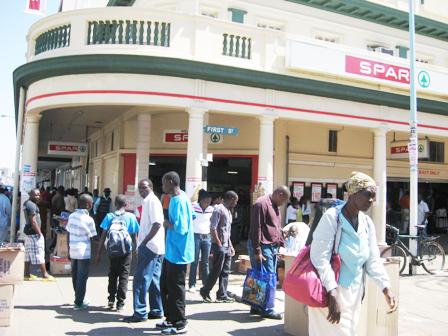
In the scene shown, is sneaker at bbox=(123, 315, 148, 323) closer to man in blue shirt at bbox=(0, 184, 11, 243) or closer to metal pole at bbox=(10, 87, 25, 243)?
man in blue shirt at bbox=(0, 184, 11, 243)

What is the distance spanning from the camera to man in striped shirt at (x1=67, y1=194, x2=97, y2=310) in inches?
279

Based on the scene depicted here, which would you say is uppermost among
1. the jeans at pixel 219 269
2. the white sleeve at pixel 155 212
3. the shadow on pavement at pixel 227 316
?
the white sleeve at pixel 155 212

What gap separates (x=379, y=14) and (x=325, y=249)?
1554cm

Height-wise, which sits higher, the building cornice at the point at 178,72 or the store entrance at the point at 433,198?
the building cornice at the point at 178,72

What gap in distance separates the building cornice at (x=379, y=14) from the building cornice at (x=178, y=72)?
4.23 metres

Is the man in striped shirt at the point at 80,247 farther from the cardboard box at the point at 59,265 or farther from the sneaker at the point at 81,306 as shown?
the cardboard box at the point at 59,265

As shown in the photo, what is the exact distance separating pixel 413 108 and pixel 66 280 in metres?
8.77

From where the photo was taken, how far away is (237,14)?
15.3 metres

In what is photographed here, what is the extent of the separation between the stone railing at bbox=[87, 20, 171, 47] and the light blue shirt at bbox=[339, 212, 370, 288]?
877 centimetres

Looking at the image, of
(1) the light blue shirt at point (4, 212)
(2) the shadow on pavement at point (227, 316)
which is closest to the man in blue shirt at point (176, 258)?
(2) the shadow on pavement at point (227, 316)

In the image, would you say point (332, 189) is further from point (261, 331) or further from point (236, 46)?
point (261, 331)

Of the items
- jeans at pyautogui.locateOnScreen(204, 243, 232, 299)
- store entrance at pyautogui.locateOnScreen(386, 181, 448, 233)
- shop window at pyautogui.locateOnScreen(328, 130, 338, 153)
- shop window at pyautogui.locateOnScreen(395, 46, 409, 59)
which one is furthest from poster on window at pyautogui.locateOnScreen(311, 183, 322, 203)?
jeans at pyautogui.locateOnScreen(204, 243, 232, 299)

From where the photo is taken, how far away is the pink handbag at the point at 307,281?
3.62 m

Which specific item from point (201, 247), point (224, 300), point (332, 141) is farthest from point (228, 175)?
point (224, 300)
